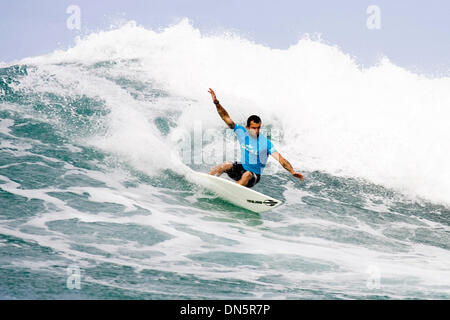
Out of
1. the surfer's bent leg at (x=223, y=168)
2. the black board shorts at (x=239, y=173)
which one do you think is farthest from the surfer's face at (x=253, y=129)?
the surfer's bent leg at (x=223, y=168)

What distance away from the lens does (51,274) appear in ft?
14.5

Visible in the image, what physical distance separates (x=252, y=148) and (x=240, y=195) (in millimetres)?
832

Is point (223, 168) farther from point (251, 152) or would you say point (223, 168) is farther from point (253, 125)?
point (253, 125)

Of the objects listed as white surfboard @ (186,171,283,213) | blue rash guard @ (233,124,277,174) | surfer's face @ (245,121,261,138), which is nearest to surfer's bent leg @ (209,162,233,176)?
white surfboard @ (186,171,283,213)

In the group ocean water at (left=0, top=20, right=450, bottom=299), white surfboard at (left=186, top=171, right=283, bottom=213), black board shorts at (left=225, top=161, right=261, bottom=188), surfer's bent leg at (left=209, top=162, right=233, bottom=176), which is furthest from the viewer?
surfer's bent leg at (left=209, top=162, right=233, bottom=176)

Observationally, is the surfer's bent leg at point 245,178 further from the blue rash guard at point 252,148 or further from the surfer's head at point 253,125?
the surfer's head at point 253,125

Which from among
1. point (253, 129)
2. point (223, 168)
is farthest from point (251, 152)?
point (223, 168)

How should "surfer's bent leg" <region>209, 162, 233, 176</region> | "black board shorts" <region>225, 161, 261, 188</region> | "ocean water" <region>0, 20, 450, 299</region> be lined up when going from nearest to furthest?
"ocean water" <region>0, 20, 450, 299</region> → "black board shorts" <region>225, 161, 261, 188</region> → "surfer's bent leg" <region>209, 162, 233, 176</region>

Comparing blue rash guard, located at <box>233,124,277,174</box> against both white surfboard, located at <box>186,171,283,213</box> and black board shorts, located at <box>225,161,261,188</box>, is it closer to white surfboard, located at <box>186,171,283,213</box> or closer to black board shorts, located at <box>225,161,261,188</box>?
black board shorts, located at <box>225,161,261,188</box>

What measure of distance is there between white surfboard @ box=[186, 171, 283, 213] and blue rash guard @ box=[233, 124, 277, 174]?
40 cm

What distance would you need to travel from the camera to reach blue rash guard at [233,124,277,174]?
7.57 metres

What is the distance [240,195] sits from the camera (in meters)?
7.82
